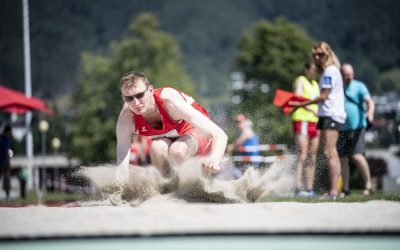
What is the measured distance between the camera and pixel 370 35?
12544 cm

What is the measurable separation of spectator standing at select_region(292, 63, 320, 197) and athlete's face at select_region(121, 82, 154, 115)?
156 inches

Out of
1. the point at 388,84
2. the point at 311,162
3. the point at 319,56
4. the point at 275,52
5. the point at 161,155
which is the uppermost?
the point at 275,52

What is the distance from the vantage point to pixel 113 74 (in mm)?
58562

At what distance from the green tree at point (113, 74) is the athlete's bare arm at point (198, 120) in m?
48.5

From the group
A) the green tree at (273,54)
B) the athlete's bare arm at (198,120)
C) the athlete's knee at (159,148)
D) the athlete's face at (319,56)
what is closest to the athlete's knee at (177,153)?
the athlete's knee at (159,148)

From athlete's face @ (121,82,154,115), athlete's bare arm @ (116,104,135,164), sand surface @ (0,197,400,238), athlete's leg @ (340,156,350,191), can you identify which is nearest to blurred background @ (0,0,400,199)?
athlete's leg @ (340,156,350,191)

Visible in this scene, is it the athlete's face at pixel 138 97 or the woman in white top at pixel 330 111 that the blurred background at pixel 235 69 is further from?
the athlete's face at pixel 138 97

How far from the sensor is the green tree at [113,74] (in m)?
57.6

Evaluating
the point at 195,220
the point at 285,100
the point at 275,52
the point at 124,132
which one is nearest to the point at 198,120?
the point at 124,132

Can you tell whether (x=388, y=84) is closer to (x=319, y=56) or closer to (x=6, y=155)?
(x=6, y=155)

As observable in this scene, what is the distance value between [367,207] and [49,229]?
2.59 m

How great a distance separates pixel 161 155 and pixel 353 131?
4385mm

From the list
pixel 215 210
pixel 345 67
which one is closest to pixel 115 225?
pixel 215 210

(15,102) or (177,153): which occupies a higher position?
(15,102)
